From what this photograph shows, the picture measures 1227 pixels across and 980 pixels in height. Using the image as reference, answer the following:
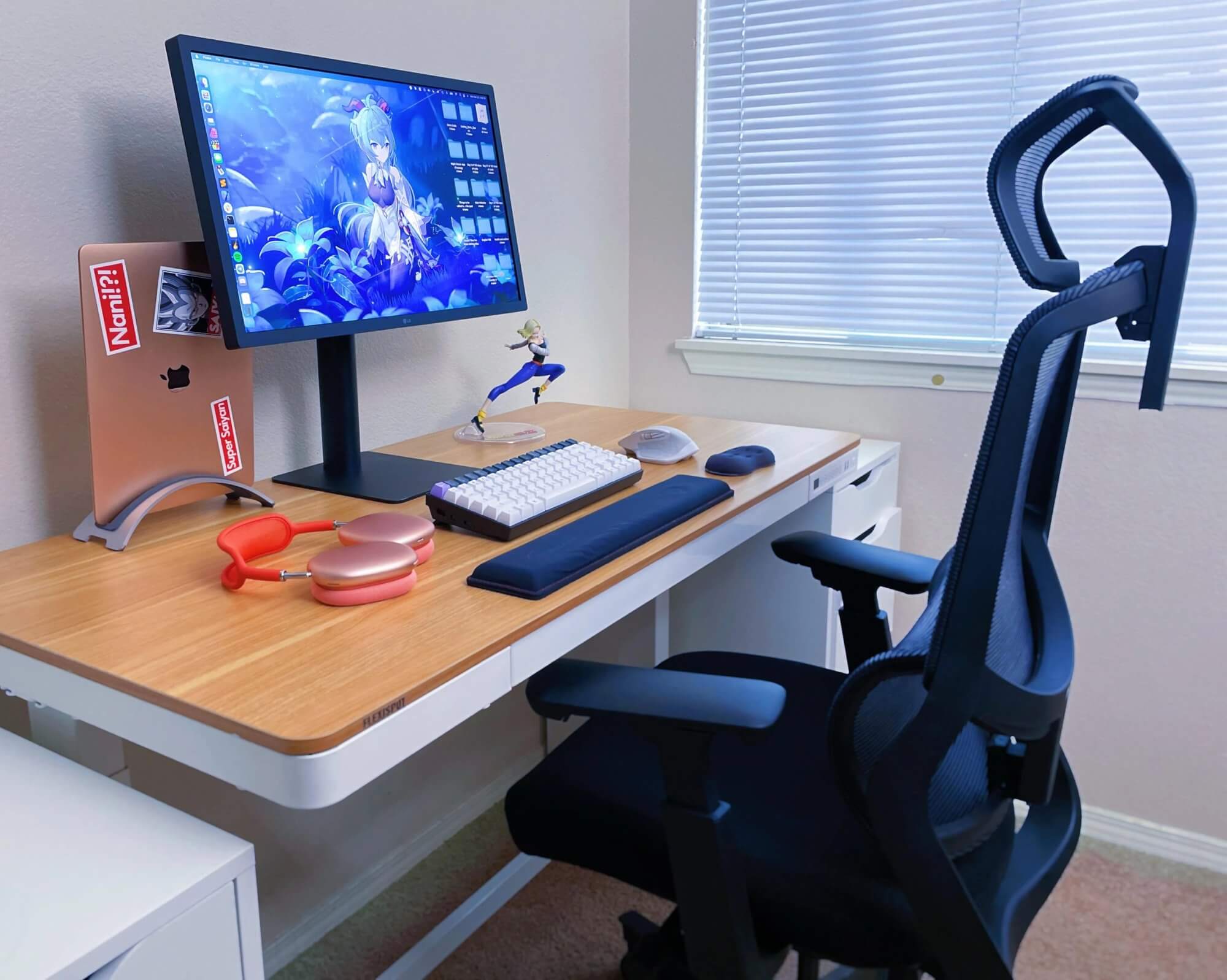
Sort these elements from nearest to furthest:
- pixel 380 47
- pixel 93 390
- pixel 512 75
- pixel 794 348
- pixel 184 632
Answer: pixel 184 632, pixel 93 390, pixel 380 47, pixel 512 75, pixel 794 348

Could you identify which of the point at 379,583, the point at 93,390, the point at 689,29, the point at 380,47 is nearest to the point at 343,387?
the point at 93,390

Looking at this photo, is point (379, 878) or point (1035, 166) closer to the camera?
point (1035, 166)

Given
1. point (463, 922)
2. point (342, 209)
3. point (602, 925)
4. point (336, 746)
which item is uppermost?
point (342, 209)

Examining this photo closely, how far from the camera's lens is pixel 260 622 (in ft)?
3.14

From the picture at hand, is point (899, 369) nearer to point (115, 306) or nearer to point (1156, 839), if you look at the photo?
point (1156, 839)

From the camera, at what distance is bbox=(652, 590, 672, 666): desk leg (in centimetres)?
204

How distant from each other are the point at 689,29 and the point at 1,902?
6.72 ft

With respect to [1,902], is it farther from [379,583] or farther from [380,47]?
[380,47]

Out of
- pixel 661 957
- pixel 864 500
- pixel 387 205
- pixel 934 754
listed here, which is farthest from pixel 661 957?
pixel 387 205

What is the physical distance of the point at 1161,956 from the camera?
1689mm

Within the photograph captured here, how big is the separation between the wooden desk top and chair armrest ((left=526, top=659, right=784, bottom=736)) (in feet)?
0.22

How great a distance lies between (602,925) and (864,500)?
916 millimetres

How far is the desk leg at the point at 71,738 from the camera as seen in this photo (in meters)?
0.99

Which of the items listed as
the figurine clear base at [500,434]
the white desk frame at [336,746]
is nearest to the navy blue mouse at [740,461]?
the white desk frame at [336,746]
